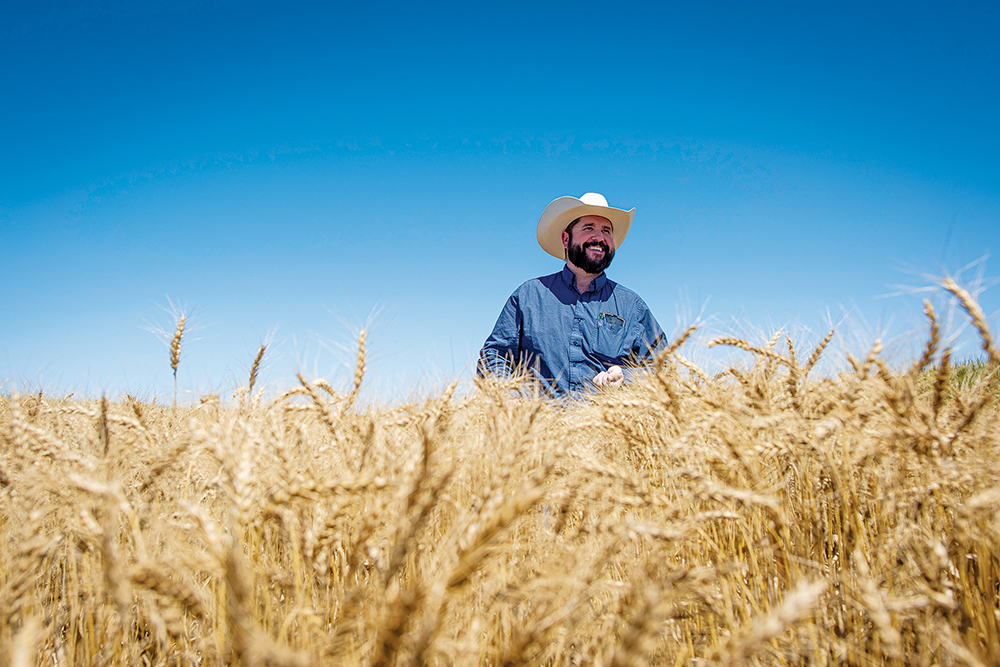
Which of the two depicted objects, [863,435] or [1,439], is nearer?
[863,435]

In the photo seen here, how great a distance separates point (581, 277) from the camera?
472 cm

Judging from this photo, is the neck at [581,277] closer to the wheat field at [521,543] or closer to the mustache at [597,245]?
the mustache at [597,245]

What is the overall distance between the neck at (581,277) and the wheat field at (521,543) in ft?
9.84

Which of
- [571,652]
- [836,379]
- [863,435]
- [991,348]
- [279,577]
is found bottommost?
[571,652]

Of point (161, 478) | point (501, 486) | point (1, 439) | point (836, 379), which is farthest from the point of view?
point (836, 379)

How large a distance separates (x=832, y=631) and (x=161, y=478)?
5.66 feet

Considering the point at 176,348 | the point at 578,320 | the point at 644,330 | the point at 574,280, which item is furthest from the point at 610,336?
the point at 176,348

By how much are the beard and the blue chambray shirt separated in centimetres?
15

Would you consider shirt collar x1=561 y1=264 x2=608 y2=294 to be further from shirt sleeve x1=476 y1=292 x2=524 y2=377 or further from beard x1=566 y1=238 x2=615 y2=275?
shirt sleeve x1=476 y1=292 x2=524 y2=377

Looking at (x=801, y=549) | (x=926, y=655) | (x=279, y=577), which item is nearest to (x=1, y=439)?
(x=279, y=577)

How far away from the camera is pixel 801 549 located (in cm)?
124

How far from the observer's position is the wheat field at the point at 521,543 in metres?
0.74

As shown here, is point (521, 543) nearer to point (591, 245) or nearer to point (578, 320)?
point (578, 320)

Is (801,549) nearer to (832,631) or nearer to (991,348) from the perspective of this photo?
(832,631)
